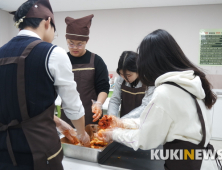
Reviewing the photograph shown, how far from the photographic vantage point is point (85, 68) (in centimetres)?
209

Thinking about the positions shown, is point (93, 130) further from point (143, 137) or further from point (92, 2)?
point (92, 2)

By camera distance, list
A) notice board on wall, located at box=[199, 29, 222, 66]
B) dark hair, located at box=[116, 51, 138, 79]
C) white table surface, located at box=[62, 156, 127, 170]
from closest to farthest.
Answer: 1. white table surface, located at box=[62, 156, 127, 170]
2. dark hair, located at box=[116, 51, 138, 79]
3. notice board on wall, located at box=[199, 29, 222, 66]

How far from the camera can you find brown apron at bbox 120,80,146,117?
2.08 meters

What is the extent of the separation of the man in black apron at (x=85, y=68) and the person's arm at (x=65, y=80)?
3.01 ft

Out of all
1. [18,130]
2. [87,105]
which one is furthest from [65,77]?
[87,105]

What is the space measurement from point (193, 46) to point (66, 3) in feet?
9.31

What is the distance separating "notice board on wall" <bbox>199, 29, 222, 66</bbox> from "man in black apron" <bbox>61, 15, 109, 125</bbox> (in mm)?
2919

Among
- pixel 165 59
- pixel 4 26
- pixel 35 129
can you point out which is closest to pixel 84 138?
pixel 35 129

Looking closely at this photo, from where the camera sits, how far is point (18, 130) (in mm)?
893

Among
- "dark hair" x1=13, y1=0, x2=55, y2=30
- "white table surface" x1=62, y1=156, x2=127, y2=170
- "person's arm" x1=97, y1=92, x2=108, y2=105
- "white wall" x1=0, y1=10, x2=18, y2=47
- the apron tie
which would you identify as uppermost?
"white wall" x1=0, y1=10, x2=18, y2=47

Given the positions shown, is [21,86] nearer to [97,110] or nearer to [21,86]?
[21,86]

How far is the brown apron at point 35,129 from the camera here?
872mm

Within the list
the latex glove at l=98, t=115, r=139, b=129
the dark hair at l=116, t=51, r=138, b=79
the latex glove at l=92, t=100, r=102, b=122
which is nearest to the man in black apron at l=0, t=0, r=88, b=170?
the latex glove at l=98, t=115, r=139, b=129

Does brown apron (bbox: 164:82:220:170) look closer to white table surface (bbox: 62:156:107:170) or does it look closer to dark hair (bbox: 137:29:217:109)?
dark hair (bbox: 137:29:217:109)
